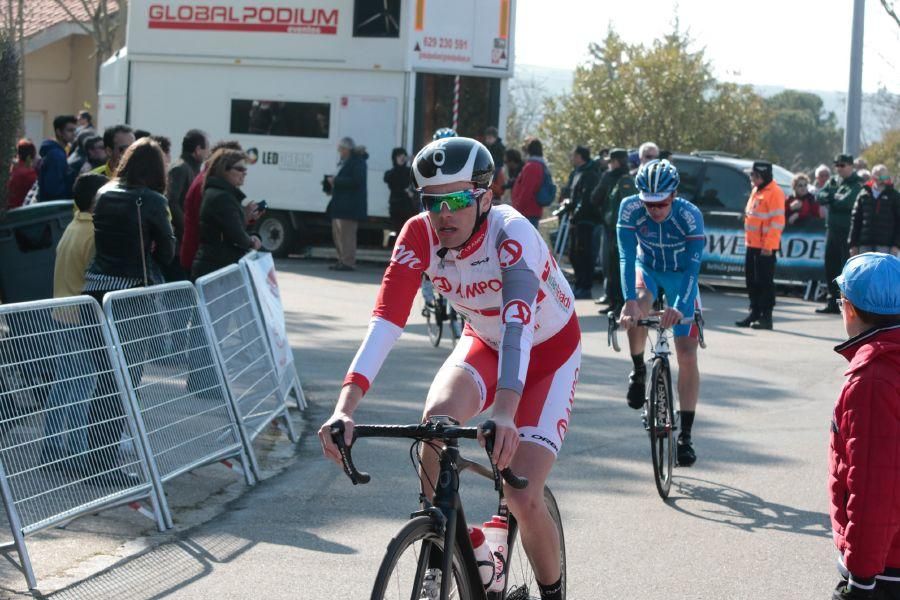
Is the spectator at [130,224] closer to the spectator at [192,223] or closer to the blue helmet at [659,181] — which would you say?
the spectator at [192,223]

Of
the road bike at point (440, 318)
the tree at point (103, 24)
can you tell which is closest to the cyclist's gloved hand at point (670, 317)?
the road bike at point (440, 318)

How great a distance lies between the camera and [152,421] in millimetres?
7086

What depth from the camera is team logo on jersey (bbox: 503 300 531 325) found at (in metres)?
4.48

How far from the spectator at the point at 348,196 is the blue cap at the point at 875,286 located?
17301 millimetres

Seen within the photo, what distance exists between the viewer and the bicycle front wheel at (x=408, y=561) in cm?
381

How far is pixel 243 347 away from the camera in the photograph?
8.76 m

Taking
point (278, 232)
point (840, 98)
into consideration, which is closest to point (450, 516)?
point (278, 232)

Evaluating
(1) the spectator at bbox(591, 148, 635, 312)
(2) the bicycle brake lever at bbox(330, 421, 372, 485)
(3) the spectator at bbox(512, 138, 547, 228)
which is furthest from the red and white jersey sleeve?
(3) the spectator at bbox(512, 138, 547, 228)

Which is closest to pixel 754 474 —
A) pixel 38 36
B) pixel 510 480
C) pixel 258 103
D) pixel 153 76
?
pixel 510 480

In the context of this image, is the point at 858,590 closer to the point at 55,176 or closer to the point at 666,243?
the point at 666,243

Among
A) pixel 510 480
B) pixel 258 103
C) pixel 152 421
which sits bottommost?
pixel 152 421

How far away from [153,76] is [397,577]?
20602 millimetres

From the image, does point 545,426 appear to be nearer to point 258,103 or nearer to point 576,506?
point 576,506

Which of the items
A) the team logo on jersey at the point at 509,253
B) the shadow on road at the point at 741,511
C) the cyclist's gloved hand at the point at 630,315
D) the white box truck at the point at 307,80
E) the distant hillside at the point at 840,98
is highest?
the distant hillside at the point at 840,98
